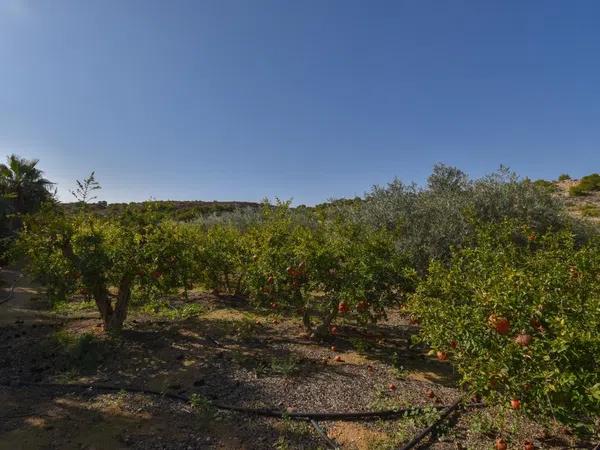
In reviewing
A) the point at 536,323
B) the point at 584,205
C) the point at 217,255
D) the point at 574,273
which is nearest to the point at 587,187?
the point at 584,205

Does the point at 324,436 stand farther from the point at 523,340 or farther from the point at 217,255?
the point at 217,255

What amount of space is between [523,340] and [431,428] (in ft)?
7.12

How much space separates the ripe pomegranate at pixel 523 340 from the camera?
13.5 feet

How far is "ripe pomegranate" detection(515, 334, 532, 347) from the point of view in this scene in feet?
13.5

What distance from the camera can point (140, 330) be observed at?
1012 cm

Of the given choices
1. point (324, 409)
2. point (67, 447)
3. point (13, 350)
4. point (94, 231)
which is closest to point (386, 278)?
A: point (324, 409)

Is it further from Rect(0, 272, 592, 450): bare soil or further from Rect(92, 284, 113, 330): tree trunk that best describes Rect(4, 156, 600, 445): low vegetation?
Rect(0, 272, 592, 450): bare soil

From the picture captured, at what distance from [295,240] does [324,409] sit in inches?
151

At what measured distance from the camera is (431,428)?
18.1ft

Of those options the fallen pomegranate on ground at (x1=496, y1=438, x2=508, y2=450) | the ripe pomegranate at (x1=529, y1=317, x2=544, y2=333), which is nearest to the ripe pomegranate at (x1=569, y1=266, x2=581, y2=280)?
the ripe pomegranate at (x1=529, y1=317, x2=544, y2=333)

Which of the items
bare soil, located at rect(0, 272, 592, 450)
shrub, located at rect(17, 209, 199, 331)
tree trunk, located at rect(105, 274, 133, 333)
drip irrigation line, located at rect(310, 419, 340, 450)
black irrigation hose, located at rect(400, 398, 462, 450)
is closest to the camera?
black irrigation hose, located at rect(400, 398, 462, 450)

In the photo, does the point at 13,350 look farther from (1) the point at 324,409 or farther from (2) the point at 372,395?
(2) the point at 372,395

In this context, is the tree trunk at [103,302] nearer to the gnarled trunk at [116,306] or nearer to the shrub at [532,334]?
the gnarled trunk at [116,306]

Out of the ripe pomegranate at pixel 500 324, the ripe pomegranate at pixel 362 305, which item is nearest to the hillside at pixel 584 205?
the ripe pomegranate at pixel 362 305
